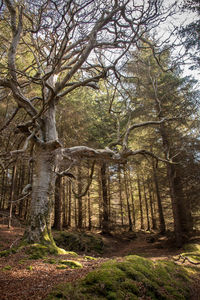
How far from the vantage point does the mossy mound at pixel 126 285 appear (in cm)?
252

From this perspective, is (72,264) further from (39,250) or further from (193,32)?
(193,32)

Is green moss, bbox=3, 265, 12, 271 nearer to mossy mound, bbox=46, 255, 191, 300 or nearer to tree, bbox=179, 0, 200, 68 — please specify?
mossy mound, bbox=46, 255, 191, 300

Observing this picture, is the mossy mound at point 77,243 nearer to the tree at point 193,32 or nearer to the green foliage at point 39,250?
the green foliage at point 39,250

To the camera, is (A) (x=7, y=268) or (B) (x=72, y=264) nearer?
(A) (x=7, y=268)

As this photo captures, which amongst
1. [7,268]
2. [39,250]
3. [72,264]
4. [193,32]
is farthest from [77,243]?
[193,32]

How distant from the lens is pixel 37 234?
5383mm

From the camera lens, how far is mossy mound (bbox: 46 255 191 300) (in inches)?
99.2

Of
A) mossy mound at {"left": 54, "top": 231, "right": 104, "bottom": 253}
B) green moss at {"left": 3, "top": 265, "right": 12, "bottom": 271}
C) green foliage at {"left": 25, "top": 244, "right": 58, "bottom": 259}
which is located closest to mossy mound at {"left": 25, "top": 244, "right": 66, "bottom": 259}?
green foliage at {"left": 25, "top": 244, "right": 58, "bottom": 259}

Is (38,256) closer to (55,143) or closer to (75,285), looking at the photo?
(75,285)

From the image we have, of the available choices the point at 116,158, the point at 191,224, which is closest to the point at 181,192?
the point at 191,224

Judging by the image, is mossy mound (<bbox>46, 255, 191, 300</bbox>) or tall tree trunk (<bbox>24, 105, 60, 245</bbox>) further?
tall tree trunk (<bbox>24, 105, 60, 245</bbox>)

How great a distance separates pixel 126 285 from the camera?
2.93 metres

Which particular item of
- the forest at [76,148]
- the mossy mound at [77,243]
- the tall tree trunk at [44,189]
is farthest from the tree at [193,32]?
the mossy mound at [77,243]

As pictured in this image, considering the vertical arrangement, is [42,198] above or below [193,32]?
below
